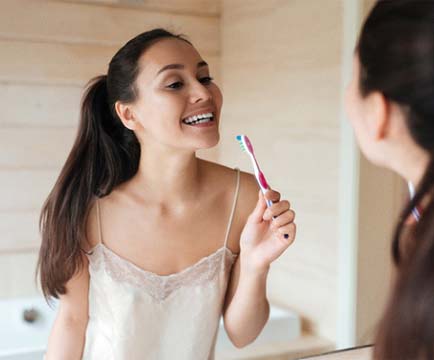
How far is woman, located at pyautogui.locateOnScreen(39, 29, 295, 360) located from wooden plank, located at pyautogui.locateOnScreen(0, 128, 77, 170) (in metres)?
0.19

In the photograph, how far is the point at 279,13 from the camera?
87cm

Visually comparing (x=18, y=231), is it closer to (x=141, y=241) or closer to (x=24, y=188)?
(x=24, y=188)

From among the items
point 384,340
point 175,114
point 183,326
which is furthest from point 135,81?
point 384,340

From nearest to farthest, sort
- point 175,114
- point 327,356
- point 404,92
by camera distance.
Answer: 1. point 404,92
2. point 175,114
3. point 327,356

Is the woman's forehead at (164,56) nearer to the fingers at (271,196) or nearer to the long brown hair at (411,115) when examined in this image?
the fingers at (271,196)

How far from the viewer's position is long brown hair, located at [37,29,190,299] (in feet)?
2.17

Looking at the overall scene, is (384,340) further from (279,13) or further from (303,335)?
(279,13)

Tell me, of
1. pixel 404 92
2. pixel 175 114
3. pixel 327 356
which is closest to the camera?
pixel 404 92

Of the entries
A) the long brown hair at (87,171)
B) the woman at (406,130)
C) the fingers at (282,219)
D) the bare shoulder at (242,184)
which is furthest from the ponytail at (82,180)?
the woman at (406,130)

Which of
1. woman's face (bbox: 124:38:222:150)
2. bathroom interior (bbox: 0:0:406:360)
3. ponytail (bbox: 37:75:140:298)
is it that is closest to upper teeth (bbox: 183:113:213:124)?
woman's face (bbox: 124:38:222:150)

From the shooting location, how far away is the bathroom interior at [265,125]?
0.84 m

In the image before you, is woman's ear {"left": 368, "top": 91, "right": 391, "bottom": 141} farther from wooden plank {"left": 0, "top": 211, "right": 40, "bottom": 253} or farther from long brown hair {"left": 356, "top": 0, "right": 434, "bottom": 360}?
wooden plank {"left": 0, "top": 211, "right": 40, "bottom": 253}

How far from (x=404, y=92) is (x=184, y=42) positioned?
35 centimetres

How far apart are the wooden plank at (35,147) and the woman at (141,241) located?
19 centimetres
